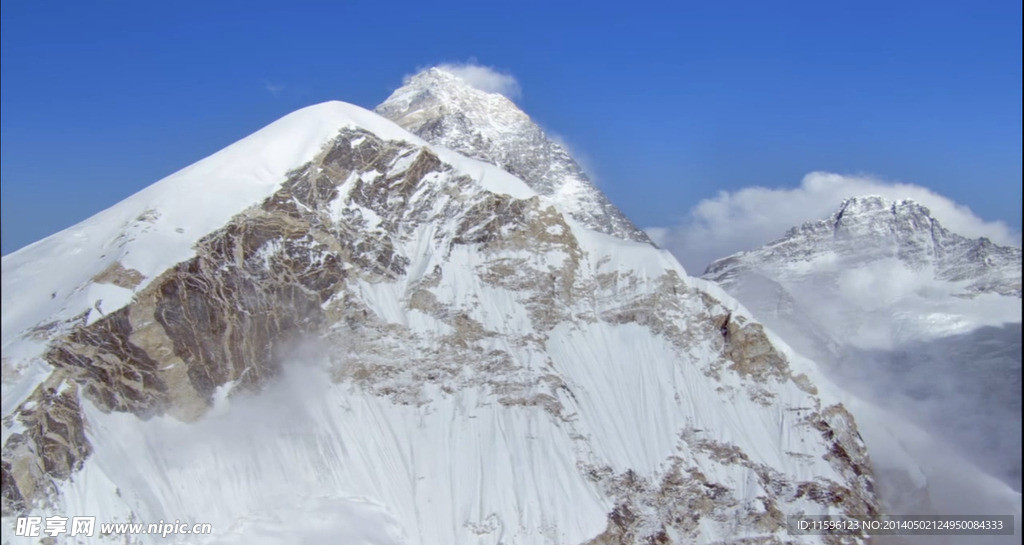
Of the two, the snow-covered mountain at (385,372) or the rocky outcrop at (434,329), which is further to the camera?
the rocky outcrop at (434,329)

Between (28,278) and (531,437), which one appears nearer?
(28,278)

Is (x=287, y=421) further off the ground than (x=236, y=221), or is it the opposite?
(x=236, y=221)

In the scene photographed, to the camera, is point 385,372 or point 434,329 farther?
point 434,329

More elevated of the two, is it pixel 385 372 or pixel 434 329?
pixel 434 329

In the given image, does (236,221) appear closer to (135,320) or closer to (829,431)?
(135,320)

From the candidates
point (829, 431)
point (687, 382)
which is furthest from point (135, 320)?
point (829, 431)

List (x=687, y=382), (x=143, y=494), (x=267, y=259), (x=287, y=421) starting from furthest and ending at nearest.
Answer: (x=687, y=382)
(x=267, y=259)
(x=287, y=421)
(x=143, y=494)

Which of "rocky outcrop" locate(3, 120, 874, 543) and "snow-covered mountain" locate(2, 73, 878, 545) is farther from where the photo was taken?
"rocky outcrop" locate(3, 120, 874, 543)

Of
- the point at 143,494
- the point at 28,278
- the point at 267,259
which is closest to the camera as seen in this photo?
the point at 143,494
